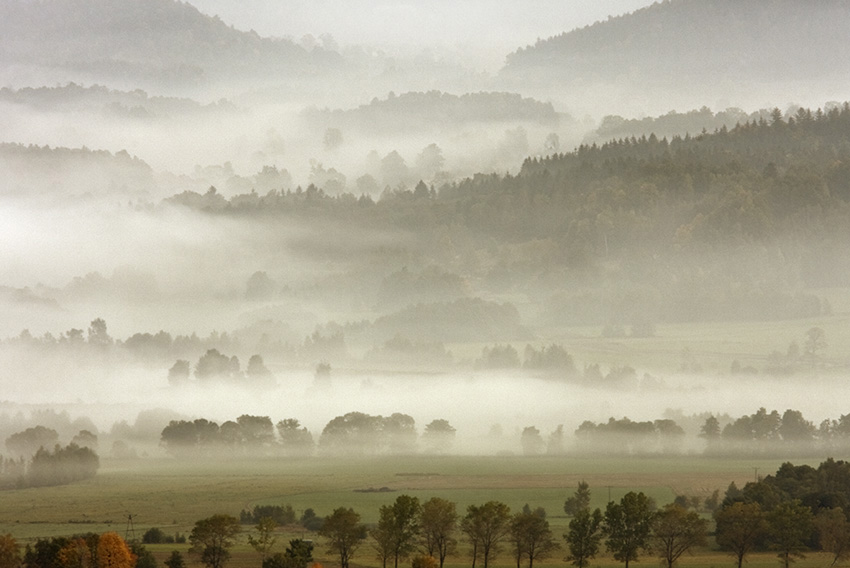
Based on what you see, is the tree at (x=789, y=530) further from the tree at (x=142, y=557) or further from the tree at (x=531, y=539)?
the tree at (x=142, y=557)

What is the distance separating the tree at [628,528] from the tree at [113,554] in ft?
247

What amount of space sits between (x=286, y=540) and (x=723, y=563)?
245ft

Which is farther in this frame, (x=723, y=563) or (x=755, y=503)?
(x=755, y=503)

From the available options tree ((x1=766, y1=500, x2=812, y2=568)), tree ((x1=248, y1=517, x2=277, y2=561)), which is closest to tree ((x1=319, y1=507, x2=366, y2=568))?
tree ((x1=248, y1=517, x2=277, y2=561))

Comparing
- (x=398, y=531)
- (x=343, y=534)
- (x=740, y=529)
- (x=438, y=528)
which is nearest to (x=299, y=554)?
(x=343, y=534)

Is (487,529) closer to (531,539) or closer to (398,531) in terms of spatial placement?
(531,539)

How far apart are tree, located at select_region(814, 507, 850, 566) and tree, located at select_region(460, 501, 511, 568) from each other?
51199mm

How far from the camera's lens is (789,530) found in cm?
17938

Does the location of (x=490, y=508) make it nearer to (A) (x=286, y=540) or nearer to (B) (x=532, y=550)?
(B) (x=532, y=550)

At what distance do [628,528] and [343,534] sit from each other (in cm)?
4689

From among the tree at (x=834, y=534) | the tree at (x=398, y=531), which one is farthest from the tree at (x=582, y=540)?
the tree at (x=834, y=534)

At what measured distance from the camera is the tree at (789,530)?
179 m

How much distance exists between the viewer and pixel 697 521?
183375mm

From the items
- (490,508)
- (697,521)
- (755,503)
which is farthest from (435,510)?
(755,503)
